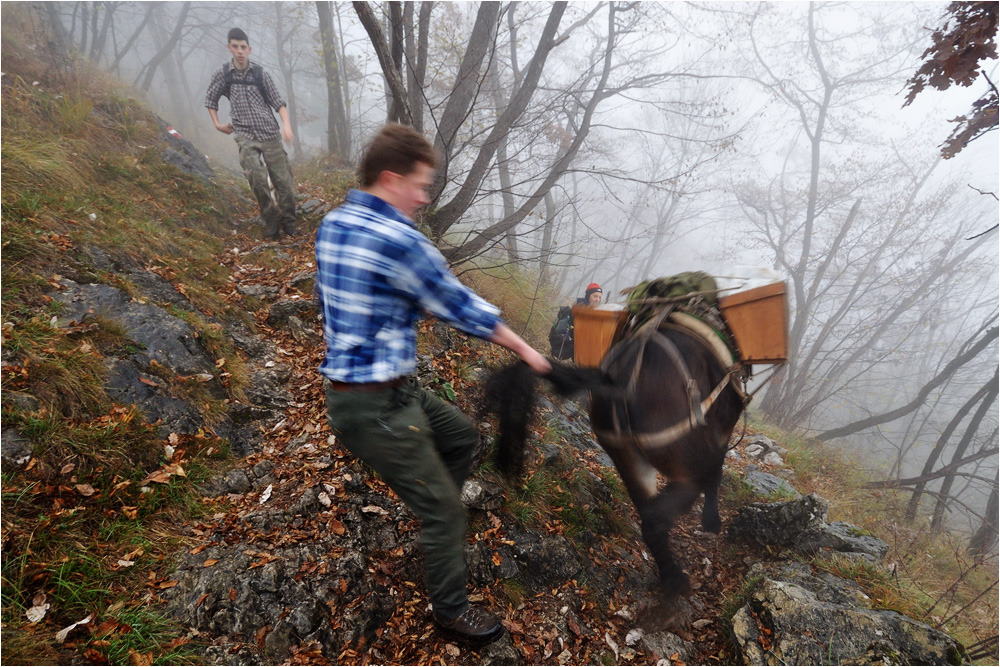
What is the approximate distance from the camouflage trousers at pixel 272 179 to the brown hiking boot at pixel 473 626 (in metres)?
5.31

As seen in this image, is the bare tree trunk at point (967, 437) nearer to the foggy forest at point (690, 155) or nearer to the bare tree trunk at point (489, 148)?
the foggy forest at point (690, 155)

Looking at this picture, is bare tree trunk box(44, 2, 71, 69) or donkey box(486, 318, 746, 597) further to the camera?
bare tree trunk box(44, 2, 71, 69)

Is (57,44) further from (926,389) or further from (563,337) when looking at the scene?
(926,389)

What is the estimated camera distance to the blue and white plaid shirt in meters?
1.64

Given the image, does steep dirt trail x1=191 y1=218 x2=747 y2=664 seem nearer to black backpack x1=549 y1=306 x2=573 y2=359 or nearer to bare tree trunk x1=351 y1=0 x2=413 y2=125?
black backpack x1=549 y1=306 x2=573 y2=359

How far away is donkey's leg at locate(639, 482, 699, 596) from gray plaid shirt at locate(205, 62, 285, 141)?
617 cm

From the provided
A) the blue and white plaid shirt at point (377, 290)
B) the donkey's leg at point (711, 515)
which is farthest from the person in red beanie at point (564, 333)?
the blue and white plaid shirt at point (377, 290)

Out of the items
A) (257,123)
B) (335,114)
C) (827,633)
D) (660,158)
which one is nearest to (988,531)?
(827,633)

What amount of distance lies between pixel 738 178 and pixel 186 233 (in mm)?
21205

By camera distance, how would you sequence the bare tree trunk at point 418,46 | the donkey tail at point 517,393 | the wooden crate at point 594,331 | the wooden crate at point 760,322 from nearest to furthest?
the donkey tail at point 517,393 < the wooden crate at point 760,322 < the wooden crate at point 594,331 < the bare tree trunk at point 418,46

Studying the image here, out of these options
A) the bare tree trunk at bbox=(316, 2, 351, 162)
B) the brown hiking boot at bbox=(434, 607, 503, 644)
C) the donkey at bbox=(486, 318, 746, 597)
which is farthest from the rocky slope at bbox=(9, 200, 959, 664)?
the bare tree trunk at bbox=(316, 2, 351, 162)

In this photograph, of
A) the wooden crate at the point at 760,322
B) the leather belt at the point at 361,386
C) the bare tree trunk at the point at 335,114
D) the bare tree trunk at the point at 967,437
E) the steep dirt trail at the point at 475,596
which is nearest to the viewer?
the leather belt at the point at 361,386

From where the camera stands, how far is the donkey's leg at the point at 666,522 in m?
2.62

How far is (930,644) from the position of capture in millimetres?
2447
